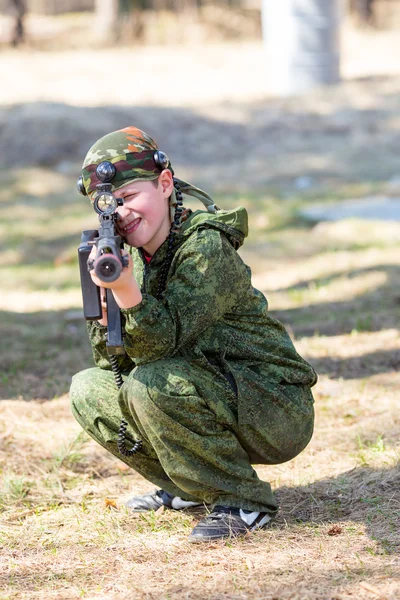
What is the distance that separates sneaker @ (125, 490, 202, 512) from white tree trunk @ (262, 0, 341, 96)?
543 inches

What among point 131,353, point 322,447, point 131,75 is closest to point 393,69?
point 131,75

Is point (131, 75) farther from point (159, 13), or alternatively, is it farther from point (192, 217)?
point (192, 217)

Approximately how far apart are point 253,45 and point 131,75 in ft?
17.6

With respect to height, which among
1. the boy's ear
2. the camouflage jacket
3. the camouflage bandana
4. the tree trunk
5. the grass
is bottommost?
the grass

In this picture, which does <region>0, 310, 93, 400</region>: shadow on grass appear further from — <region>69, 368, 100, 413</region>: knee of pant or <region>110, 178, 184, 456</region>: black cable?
<region>110, 178, 184, 456</region>: black cable

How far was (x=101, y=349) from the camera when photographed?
3.17 meters

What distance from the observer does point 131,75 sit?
1831 centimetres

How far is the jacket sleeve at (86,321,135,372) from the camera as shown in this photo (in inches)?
121

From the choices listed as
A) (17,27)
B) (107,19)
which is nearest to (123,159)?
(17,27)

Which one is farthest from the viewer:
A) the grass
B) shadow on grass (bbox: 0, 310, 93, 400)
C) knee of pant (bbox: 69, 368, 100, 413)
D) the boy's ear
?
shadow on grass (bbox: 0, 310, 93, 400)

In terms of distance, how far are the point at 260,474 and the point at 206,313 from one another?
122 centimetres

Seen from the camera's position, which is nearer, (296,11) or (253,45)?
(296,11)

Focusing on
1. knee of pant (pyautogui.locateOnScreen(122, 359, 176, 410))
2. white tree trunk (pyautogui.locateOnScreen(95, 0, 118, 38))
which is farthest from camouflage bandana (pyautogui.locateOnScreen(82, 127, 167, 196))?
white tree trunk (pyautogui.locateOnScreen(95, 0, 118, 38))

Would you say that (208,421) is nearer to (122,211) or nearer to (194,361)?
(194,361)
